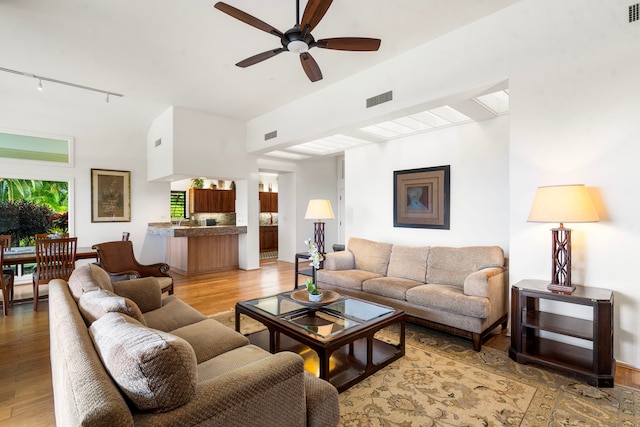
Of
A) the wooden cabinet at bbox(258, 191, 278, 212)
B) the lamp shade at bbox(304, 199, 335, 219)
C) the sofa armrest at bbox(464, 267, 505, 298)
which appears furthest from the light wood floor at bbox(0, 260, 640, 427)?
the wooden cabinet at bbox(258, 191, 278, 212)

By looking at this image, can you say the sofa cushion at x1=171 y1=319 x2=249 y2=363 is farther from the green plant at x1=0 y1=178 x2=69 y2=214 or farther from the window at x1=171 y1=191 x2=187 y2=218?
the window at x1=171 y1=191 x2=187 y2=218

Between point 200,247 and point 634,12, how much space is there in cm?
658

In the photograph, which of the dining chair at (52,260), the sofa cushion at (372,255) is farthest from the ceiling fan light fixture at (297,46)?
the dining chair at (52,260)

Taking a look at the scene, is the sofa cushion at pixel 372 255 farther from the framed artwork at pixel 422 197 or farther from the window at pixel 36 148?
the window at pixel 36 148

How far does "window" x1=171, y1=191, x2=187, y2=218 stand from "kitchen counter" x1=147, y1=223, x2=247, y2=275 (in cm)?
166

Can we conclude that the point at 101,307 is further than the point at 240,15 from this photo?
No

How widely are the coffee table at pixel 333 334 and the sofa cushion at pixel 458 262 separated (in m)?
1.03

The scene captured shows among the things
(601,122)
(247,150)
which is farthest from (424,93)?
(247,150)

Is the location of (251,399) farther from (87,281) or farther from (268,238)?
(268,238)

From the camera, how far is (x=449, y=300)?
303 cm

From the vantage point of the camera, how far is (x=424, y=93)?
334 centimetres

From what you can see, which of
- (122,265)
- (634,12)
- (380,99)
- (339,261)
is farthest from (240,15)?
(122,265)

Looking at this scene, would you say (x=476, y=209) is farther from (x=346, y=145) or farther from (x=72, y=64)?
(x=72, y=64)

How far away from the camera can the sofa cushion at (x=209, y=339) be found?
1961 mm
